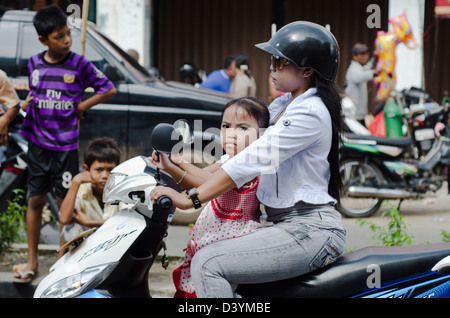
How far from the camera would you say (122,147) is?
688cm

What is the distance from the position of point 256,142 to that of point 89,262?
0.84 metres

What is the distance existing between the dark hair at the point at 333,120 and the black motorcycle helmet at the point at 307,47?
0.18ft

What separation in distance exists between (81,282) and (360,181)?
17.8ft

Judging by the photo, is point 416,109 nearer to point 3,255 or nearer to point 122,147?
point 122,147

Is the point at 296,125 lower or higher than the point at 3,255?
higher

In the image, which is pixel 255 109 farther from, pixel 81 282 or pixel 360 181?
pixel 360 181

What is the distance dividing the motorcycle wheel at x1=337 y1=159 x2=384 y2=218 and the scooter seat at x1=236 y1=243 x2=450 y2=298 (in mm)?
5127

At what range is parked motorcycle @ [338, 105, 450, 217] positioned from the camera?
25.1 feet

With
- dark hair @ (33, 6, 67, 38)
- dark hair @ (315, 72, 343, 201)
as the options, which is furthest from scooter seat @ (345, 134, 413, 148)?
dark hair @ (315, 72, 343, 201)

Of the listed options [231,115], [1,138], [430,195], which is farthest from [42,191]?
[430,195]

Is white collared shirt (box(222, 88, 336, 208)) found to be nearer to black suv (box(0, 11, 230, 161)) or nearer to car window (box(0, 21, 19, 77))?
black suv (box(0, 11, 230, 161))

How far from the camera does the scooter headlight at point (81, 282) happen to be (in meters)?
2.70

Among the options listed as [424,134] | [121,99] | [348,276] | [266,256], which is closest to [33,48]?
[121,99]
